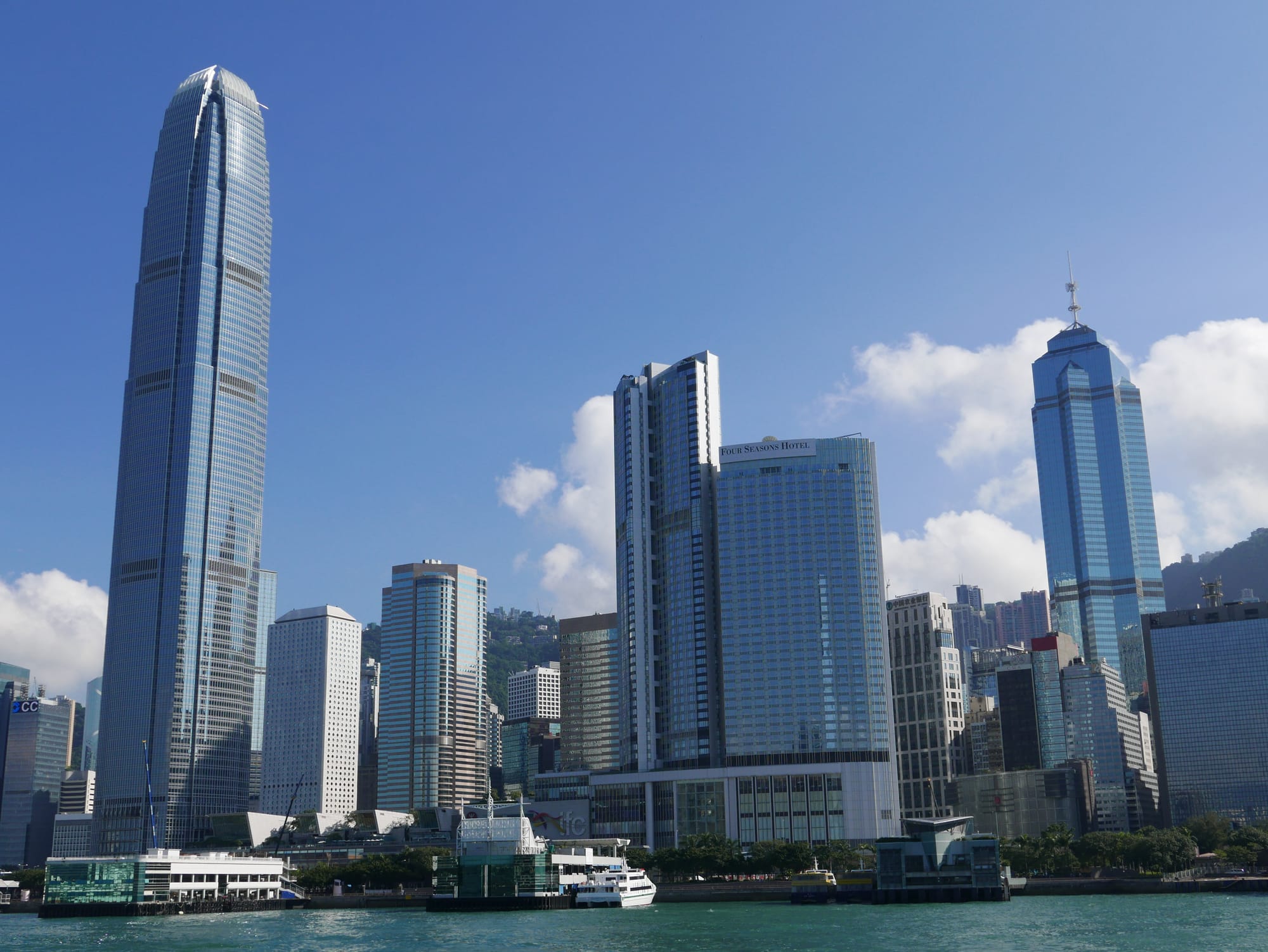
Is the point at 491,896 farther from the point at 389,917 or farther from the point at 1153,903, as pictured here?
the point at 1153,903

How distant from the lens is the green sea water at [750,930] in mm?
129000

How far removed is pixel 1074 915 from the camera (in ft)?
543

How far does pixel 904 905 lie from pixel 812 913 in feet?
71.9

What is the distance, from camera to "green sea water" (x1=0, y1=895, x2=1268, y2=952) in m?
129

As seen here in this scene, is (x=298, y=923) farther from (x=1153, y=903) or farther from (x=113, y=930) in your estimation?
(x=1153, y=903)

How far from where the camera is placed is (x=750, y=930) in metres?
150

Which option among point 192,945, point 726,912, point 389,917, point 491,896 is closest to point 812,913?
point 726,912

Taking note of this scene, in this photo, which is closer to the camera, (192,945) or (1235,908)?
(192,945)

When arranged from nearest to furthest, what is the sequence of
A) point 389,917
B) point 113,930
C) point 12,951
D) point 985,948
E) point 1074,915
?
point 985,948, point 12,951, point 1074,915, point 113,930, point 389,917

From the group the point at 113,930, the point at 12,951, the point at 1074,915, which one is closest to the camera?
the point at 12,951

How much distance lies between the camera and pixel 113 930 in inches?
7106

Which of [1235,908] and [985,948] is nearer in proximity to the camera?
[985,948]

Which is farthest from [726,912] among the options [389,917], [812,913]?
[389,917]

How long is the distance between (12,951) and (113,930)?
37.8 m
